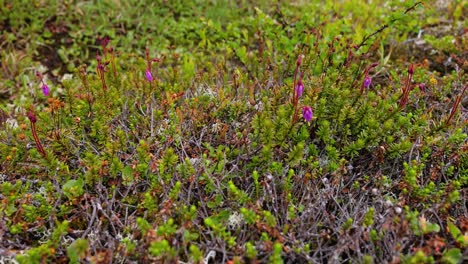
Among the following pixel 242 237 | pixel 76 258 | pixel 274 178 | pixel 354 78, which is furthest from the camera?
pixel 354 78

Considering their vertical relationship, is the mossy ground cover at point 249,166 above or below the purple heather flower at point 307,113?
below

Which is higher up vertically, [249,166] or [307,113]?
[307,113]

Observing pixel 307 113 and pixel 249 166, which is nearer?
pixel 307 113

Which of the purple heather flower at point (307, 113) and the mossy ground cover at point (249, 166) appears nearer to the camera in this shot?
the mossy ground cover at point (249, 166)

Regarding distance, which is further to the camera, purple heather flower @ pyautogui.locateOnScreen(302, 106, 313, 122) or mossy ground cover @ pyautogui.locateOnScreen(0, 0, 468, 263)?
purple heather flower @ pyautogui.locateOnScreen(302, 106, 313, 122)

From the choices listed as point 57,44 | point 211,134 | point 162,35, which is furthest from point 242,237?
point 57,44

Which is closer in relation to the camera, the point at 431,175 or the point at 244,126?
the point at 431,175

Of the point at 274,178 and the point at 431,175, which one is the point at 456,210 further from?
the point at 274,178

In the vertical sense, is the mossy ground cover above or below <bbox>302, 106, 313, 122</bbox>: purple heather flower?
below
